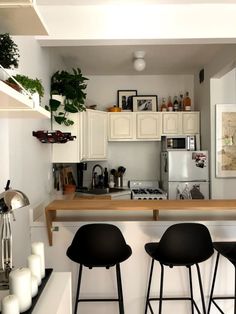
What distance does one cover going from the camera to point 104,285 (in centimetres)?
269

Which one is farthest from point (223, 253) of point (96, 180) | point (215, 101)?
point (96, 180)

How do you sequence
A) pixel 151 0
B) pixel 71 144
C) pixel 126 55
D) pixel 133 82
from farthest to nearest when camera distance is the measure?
pixel 133 82
pixel 126 55
pixel 71 144
pixel 151 0

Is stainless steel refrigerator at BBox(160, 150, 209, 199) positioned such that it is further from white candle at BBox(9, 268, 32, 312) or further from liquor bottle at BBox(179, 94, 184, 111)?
white candle at BBox(9, 268, 32, 312)

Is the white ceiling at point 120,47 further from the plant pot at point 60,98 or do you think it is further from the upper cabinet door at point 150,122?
the upper cabinet door at point 150,122

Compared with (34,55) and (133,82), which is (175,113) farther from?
(34,55)

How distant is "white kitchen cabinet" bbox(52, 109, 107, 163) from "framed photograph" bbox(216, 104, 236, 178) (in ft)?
5.36

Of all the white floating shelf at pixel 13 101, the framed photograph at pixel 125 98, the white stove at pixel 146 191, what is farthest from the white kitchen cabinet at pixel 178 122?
the white floating shelf at pixel 13 101

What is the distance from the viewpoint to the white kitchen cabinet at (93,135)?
13.9ft

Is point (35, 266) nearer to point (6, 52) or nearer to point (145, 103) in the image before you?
point (6, 52)

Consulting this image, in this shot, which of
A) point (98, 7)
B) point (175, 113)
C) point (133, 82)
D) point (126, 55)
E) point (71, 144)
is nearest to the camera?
point (98, 7)

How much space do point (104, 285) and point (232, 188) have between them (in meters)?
2.60

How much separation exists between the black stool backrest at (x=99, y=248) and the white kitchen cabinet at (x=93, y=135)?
200 centimetres

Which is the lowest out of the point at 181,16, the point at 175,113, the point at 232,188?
the point at 232,188

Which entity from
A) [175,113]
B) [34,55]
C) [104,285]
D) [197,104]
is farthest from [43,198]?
[197,104]
